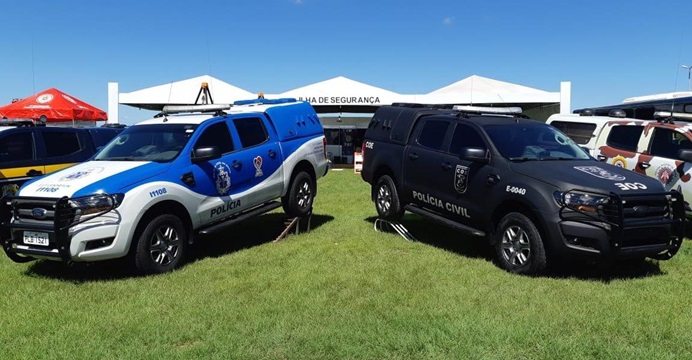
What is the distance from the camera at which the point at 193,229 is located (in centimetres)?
661

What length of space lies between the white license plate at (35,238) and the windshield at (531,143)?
5153 millimetres

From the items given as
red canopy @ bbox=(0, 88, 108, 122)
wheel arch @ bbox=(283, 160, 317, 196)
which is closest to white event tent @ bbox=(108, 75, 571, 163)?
red canopy @ bbox=(0, 88, 108, 122)

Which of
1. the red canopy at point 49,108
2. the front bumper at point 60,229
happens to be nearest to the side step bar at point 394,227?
the front bumper at point 60,229

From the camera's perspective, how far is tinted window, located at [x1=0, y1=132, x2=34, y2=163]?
7.68 m

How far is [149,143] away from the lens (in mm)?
6938

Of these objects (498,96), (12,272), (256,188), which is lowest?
(12,272)

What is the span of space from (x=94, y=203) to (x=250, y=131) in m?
2.76

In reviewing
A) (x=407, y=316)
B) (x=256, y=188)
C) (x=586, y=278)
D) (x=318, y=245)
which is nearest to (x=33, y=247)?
(x=256, y=188)

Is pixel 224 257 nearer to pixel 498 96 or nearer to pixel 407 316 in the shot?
pixel 407 316

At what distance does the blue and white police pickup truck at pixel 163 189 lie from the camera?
5.61 m

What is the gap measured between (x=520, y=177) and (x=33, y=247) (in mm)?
5301

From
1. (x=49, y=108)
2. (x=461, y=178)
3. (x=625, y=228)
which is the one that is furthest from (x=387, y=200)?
(x=49, y=108)

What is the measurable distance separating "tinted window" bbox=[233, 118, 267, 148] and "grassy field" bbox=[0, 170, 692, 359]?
1615 millimetres

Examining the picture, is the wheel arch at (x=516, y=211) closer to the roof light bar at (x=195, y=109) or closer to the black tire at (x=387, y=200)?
the black tire at (x=387, y=200)
